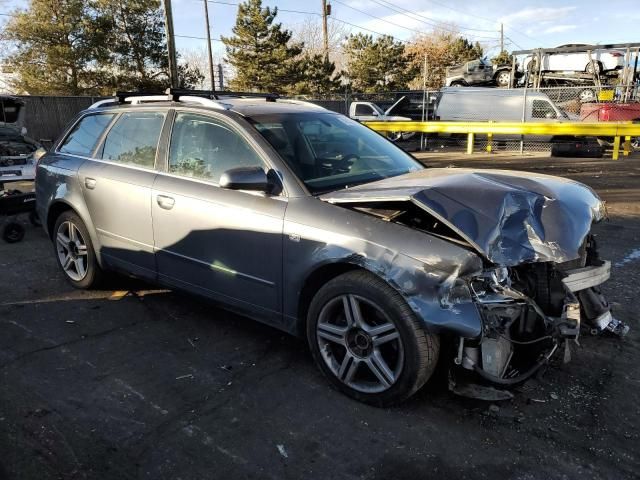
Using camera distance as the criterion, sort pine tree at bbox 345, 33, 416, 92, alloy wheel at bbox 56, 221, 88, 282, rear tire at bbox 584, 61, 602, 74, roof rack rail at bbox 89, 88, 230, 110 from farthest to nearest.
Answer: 1. pine tree at bbox 345, 33, 416, 92
2. rear tire at bbox 584, 61, 602, 74
3. alloy wheel at bbox 56, 221, 88, 282
4. roof rack rail at bbox 89, 88, 230, 110

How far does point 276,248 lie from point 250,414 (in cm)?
96

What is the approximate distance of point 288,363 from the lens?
3.46m

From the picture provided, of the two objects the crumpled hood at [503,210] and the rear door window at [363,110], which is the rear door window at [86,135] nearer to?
the crumpled hood at [503,210]

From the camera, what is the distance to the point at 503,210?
287 cm

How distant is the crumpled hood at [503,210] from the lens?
2.72 m

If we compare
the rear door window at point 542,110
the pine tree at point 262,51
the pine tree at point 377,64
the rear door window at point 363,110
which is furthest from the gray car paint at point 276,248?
the pine tree at point 377,64

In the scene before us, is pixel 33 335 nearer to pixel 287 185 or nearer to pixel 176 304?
pixel 176 304

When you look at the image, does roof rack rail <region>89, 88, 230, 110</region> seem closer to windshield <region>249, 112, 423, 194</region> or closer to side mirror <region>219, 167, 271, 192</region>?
windshield <region>249, 112, 423, 194</region>

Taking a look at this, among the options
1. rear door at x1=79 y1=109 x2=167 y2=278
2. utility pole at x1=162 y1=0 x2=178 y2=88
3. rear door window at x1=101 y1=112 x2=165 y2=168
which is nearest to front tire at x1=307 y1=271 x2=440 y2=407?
rear door at x1=79 y1=109 x2=167 y2=278

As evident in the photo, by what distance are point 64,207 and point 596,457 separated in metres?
4.50

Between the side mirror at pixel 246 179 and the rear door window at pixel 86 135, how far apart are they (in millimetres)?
1937

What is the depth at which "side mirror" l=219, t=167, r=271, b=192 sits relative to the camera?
317cm

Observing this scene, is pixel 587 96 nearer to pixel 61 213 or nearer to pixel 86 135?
pixel 86 135

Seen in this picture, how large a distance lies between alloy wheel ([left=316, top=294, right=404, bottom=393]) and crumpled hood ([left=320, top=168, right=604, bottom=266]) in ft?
2.00
